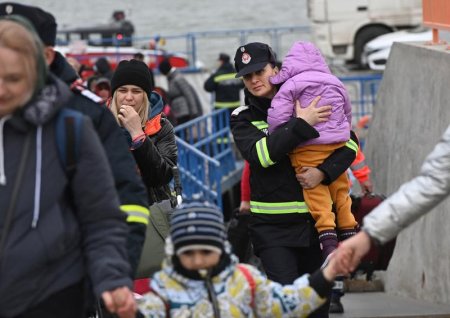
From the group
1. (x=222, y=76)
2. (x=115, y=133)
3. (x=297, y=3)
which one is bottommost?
(x=297, y=3)

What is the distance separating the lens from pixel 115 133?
5039mm

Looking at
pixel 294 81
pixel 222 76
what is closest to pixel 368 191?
pixel 294 81

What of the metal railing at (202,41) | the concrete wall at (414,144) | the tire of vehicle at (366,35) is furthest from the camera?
the metal railing at (202,41)

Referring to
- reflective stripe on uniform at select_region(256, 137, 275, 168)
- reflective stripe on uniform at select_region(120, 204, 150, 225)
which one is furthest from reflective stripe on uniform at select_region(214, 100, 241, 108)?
reflective stripe on uniform at select_region(120, 204, 150, 225)

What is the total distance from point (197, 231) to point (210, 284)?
0.63 ft

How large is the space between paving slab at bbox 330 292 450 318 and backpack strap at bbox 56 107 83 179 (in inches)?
178

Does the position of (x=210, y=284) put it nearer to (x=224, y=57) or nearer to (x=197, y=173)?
(x=197, y=173)

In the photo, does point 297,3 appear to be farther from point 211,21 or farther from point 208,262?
point 208,262

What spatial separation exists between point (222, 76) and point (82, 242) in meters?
16.1

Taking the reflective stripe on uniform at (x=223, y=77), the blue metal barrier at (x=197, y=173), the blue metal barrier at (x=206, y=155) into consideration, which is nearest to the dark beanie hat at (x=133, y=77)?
the blue metal barrier at (x=206, y=155)

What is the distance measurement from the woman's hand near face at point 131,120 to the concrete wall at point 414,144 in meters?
2.65

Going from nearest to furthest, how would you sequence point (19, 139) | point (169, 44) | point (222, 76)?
point (19, 139) → point (222, 76) → point (169, 44)

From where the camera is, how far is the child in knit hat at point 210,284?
4852 mm

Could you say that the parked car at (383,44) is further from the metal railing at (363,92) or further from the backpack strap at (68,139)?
the backpack strap at (68,139)
